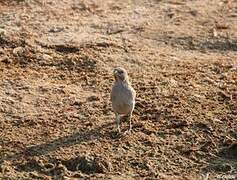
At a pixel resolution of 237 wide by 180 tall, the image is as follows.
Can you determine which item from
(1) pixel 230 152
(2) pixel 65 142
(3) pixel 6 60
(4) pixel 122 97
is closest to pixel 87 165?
(2) pixel 65 142

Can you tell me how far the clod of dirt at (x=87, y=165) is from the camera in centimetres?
722

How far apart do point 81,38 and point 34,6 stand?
1.34 metres

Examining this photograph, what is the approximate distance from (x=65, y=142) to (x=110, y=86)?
4.59 ft

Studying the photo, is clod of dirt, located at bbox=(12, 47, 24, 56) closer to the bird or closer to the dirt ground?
the dirt ground

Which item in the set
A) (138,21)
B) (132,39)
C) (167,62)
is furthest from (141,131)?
(138,21)

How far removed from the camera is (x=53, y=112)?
817cm

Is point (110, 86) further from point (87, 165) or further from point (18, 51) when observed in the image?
point (87, 165)

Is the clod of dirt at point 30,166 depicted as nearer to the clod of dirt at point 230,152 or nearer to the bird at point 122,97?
the bird at point 122,97

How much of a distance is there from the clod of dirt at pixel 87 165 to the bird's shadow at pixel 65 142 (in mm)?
288

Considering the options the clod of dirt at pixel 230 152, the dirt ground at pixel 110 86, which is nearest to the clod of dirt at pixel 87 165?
the dirt ground at pixel 110 86

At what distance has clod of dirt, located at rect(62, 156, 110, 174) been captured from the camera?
722 centimetres

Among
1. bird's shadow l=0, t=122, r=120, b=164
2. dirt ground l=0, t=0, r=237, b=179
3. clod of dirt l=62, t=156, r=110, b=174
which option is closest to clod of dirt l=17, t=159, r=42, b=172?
dirt ground l=0, t=0, r=237, b=179

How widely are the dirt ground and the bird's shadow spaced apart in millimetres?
10

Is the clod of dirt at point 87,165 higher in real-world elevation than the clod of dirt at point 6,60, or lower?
lower
